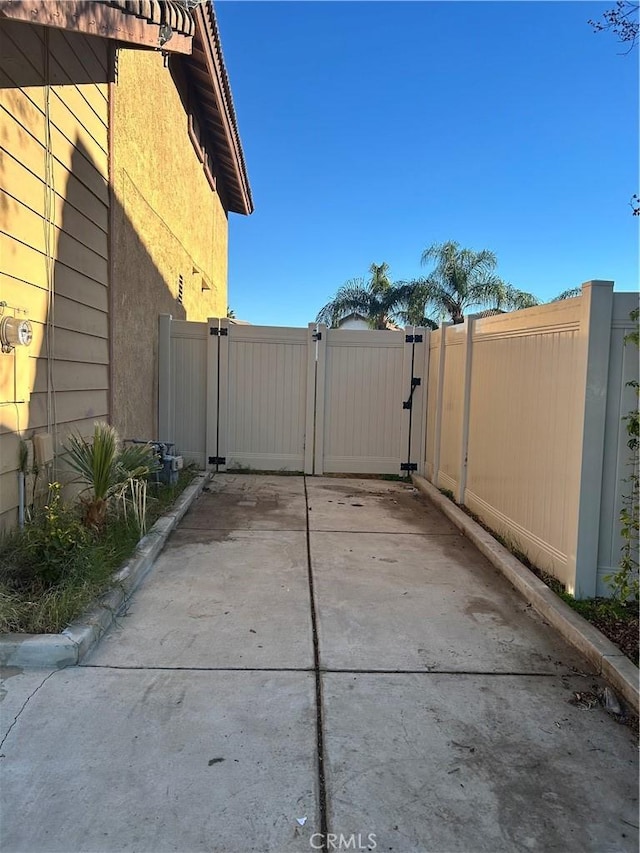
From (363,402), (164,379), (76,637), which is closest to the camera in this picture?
(76,637)

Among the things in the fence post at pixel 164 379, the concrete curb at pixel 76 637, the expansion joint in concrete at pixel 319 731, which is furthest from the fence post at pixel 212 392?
the expansion joint in concrete at pixel 319 731

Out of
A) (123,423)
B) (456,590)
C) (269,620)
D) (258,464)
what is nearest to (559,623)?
(456,590)

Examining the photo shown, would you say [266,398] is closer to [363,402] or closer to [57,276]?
[363,402]

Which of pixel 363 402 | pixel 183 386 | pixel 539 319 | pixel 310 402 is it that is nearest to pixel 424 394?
pixel 363 402

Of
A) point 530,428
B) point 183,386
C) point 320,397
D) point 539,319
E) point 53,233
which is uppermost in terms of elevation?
point 53,233

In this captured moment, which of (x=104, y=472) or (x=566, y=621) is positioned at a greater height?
(x=104, y=472)

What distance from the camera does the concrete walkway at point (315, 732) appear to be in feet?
7.20

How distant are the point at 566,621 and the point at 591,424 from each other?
130cm

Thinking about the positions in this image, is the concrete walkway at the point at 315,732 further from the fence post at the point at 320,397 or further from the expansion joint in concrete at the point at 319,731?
the fence post at the point at 320,397

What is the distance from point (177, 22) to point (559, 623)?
15.0ft

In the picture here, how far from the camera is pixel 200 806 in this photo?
2260 millimetres

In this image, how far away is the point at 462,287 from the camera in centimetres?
2159

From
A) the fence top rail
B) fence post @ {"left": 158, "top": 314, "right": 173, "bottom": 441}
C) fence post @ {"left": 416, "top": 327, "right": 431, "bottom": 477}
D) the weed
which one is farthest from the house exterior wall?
fence post @ {"left": 416, "top": 327, "right": 431, "bottom": 477}

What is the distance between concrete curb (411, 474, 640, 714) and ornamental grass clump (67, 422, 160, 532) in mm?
3067
